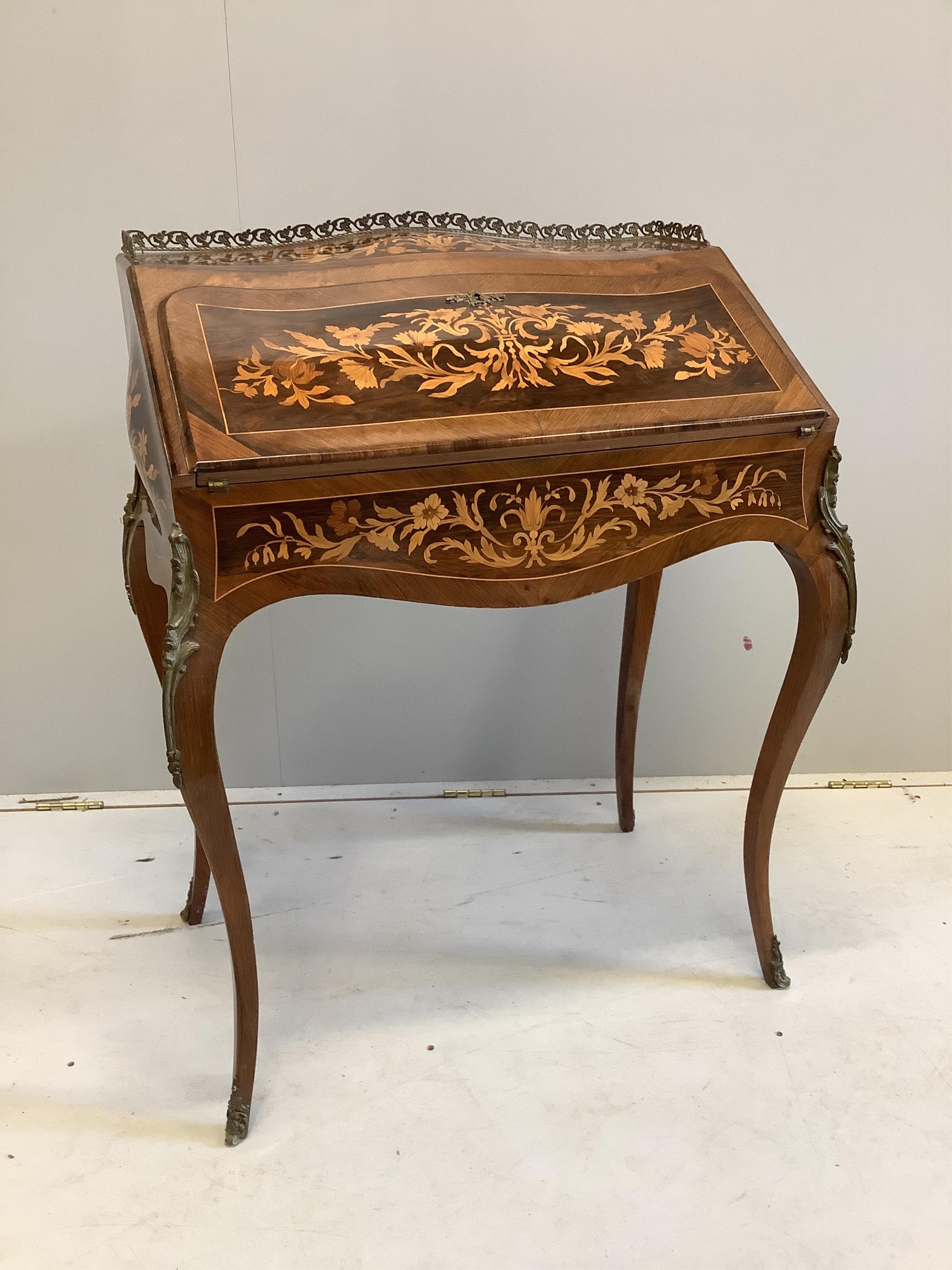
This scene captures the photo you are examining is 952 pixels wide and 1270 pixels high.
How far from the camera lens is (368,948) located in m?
1.76

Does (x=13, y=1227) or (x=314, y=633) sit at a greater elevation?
(x=314, y=633)

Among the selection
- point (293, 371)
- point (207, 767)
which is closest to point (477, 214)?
point (293, 371)

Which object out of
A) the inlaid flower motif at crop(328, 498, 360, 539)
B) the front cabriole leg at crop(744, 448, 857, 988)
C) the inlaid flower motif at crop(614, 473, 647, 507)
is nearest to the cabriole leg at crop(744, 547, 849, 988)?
the front cabriole leg at crop(744, 448, 857, 988)

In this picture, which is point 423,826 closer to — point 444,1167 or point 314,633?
point 314,633

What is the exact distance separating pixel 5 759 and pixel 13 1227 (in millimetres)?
1201

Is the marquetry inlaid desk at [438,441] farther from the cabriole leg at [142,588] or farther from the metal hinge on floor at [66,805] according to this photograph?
the metal hinge on floor at [66,805]

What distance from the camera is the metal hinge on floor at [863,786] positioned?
2.29 meters

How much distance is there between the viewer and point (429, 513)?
1277 mm

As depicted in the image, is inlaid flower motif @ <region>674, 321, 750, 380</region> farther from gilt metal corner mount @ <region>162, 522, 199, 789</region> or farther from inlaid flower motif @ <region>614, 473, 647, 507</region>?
gilt metal corner mount @ <region>162, 522, 199, 789</region>

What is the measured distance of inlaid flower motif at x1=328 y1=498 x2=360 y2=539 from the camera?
1241mm

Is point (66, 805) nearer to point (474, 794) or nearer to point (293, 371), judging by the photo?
point (474, 794)

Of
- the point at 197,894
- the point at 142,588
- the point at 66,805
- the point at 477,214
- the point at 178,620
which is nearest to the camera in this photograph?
the point at 178,620

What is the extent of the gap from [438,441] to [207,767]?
0.48 meters

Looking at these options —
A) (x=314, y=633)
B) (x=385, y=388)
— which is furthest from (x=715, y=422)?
(x=314, y=633)
